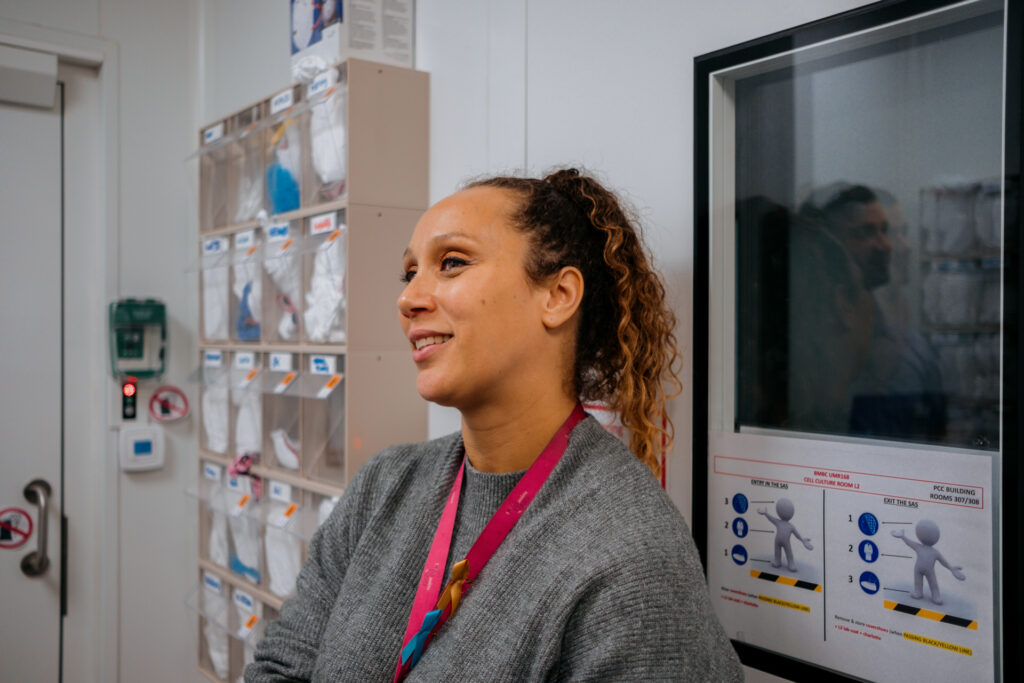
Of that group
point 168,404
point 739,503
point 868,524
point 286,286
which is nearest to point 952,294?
point 868,524

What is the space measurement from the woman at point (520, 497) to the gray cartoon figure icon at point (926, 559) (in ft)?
0.90

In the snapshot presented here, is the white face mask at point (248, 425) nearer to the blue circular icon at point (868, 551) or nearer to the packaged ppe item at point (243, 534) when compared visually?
the packaged ppe item at point (243, 534)

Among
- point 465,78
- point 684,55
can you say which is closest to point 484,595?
point 684,55

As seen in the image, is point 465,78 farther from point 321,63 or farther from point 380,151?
point 321,63

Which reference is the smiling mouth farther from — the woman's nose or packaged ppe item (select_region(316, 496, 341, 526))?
packaged ppe item (select_region(316, 496, 341, 526))

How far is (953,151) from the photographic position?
975mm

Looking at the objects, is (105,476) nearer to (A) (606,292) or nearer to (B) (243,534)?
(B) (243,534)

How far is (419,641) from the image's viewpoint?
102 cm

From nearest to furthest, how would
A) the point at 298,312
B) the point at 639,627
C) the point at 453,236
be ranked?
the point at 639,627, the point at 453,236, the point at 298,312

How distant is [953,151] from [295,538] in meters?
1.70

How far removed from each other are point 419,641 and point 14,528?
2069mm

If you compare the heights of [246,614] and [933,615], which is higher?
[933,615]

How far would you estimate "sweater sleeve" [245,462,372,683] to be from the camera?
122 cm

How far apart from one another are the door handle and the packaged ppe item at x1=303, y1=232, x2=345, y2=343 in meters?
1.31
